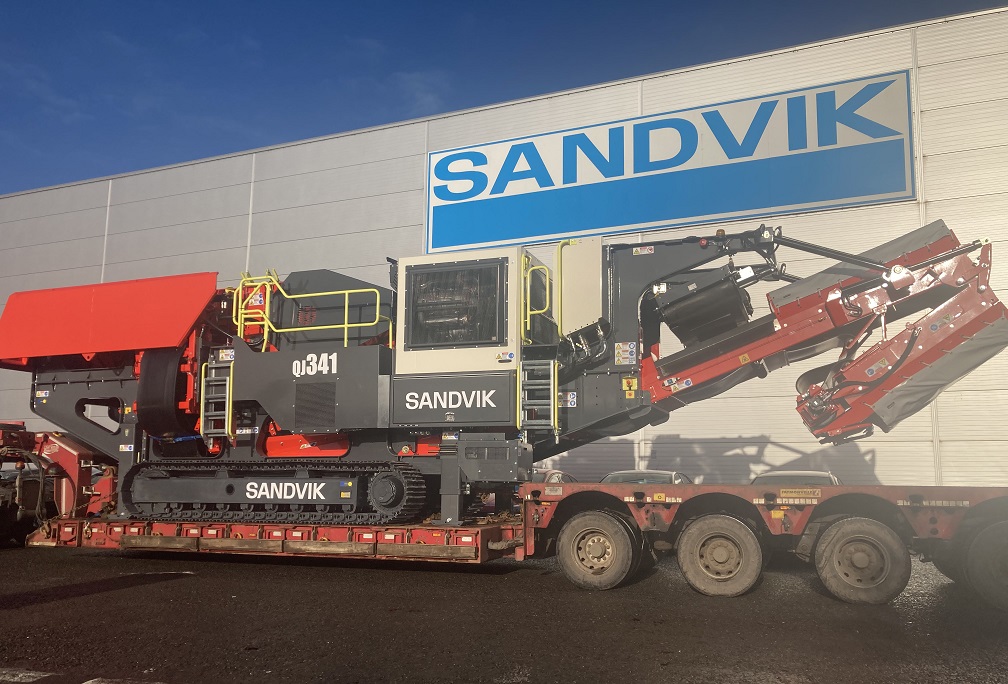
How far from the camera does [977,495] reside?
Answer: 8.27 m

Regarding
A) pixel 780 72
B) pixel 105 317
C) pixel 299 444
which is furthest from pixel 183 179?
pixel 780 72

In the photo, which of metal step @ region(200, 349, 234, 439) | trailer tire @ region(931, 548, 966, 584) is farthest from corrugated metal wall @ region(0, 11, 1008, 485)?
metal step @ region(200, 349, 234, 439)

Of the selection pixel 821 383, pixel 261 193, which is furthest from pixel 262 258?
pixel 821 383

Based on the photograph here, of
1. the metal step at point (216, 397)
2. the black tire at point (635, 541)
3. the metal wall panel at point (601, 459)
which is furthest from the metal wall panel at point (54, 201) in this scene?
the black tire at point (635, 541)

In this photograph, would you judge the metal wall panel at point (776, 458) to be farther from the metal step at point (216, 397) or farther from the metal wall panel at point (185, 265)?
the metal wall panel at point (185, 265)

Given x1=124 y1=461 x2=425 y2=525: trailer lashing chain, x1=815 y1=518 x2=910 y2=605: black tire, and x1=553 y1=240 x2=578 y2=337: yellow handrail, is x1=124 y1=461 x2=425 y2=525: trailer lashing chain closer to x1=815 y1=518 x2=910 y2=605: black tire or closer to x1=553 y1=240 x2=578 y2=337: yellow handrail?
x1=553 y1=240 x2=578 y2=337: yellow handrail

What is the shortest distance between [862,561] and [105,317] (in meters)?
11.2

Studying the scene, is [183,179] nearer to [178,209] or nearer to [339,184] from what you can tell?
[178,209]

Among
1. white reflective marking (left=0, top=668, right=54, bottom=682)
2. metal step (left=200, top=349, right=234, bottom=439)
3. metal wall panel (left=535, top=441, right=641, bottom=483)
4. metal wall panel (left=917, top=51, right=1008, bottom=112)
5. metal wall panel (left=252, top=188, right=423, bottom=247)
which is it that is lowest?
white reflective marking (left=0, top=668, right=54, bottom=682)

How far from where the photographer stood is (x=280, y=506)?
11406mm

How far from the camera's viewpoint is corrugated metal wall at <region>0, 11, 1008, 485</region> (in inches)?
663

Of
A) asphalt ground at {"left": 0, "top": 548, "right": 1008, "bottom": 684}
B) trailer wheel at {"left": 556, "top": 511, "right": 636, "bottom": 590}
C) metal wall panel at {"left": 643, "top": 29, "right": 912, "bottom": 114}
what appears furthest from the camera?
metal wall panel at {"left": 643, "top": 29, "right": 912, "bottom": 114}

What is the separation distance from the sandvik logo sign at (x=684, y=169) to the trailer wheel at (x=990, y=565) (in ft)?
37.3

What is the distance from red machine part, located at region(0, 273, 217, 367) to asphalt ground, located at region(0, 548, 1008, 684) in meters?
3.45
